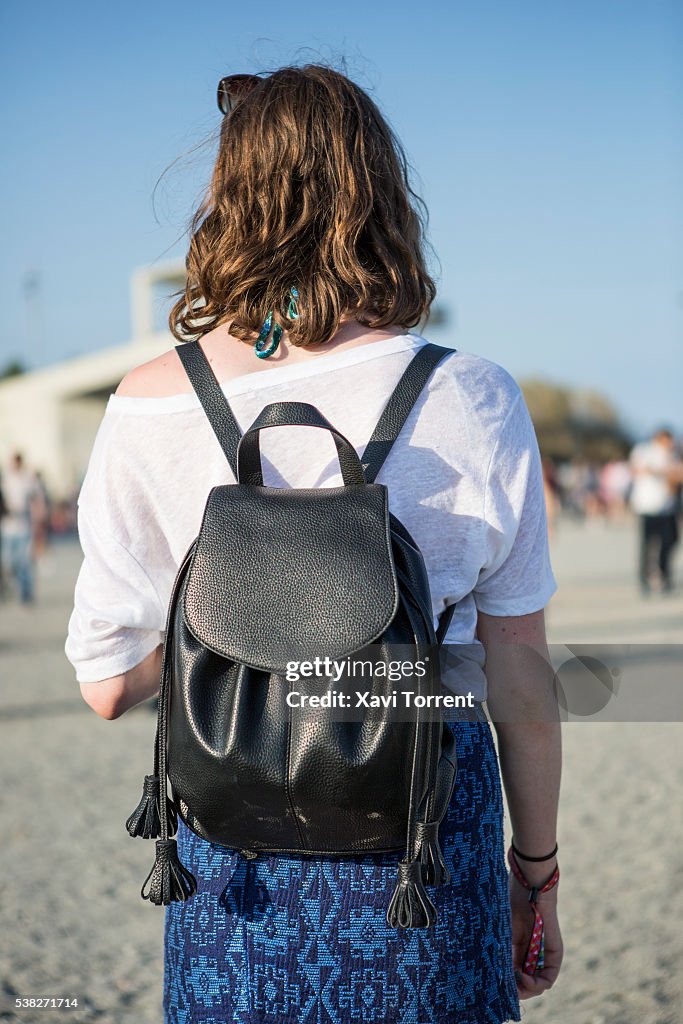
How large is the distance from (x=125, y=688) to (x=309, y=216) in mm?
724

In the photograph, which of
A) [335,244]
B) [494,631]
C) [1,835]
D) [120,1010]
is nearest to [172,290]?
[335,244]

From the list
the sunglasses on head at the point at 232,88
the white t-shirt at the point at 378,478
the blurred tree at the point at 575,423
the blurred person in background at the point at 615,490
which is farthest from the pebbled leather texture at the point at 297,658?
the blurred tree at the point at 575,423

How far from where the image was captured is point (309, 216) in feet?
4.30

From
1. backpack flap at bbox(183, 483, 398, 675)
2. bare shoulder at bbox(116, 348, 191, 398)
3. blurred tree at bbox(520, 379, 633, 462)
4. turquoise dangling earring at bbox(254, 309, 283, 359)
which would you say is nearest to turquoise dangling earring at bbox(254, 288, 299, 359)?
turquoise dangling earring at bbox(254, 309, 283, 359)

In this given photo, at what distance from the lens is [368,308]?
133 cm

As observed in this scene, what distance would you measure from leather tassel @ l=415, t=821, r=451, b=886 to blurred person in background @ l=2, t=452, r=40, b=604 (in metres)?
11.2

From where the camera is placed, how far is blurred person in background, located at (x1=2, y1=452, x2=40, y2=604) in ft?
39.3

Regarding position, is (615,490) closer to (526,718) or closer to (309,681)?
(526,718)

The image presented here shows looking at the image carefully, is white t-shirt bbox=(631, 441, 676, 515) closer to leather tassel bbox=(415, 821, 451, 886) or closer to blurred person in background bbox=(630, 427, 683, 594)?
blurred person in background bbox=(630, 427, 683, 594)

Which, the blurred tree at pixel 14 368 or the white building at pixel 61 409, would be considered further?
the blurred tree at pixel 14 368

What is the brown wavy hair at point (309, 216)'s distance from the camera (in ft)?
4.30

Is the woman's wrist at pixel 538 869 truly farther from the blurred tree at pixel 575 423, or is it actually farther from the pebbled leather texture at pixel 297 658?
the blurred tree at pixel 575 423

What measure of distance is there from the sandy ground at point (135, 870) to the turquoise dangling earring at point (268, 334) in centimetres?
248

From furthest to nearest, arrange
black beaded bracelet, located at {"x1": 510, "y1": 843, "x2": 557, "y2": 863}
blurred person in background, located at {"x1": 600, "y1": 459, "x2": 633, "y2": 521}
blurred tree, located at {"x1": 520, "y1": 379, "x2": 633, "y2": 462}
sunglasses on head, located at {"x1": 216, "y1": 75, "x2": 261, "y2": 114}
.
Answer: blurred tree, located at {"x1": 520, "y1": 379, "x2": 633, "y2": 462} → blurred person in background, located at {"x1": 600, "y1": 459, "x2": 633, "y2": 521} → black beaded bracelet, located at {"x1": 510, "y1": 843, "x2": 557, "y2": 863} → sunglasses on head, located at {"x1": 216, "y1": 75, "x2": 261, "y2": 114}
